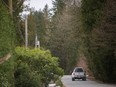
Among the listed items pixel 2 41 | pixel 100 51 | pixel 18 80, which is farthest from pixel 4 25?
pixel 100 51

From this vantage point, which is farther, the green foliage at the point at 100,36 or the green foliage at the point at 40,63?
the green foliage at the point at 100,36

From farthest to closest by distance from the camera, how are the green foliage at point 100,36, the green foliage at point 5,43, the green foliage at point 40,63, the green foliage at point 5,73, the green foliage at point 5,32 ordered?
the green foliage at point 100,36 → the green foliage at point 40,63 → the green foliage at point 5,32 → the green foliage at point 5,43 → the green foliage at point 5,73

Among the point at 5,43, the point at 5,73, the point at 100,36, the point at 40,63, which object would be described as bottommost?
the point at 40,63

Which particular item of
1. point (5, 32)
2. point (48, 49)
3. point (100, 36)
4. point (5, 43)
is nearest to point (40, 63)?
point (5, 32)

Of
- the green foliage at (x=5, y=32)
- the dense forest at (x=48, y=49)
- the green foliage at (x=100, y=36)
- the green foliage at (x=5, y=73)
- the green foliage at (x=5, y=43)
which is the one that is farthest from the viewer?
the green foliage at (x=100, y=36)

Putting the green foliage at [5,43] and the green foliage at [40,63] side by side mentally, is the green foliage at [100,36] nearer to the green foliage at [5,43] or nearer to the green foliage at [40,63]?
the green foliage at [40,63]

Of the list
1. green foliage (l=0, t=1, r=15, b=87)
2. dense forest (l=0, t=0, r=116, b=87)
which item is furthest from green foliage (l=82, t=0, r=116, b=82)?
green foliage (l=0, t=1, r=15, b=87)

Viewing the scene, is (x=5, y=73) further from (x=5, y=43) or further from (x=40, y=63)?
(x=40, y=63)

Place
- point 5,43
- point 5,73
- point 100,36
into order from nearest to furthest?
1. point 5,43
2. point 5,73
3. point 100,36

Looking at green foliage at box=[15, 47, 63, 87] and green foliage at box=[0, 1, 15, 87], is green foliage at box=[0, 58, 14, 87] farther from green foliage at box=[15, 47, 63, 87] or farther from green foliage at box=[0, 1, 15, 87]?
green foliage at box=[15, 47, 63, 87]

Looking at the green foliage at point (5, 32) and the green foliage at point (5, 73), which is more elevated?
the green foliage at point (5, 32)

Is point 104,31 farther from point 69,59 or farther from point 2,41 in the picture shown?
point 69,59

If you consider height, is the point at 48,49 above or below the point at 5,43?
below

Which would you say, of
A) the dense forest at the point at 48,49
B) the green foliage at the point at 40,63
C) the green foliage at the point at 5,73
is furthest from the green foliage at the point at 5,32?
the green foliage at the point at 40,63
